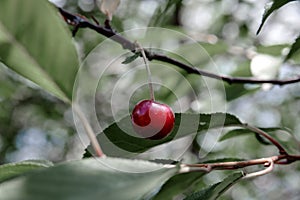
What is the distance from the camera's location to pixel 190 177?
19.9 inches

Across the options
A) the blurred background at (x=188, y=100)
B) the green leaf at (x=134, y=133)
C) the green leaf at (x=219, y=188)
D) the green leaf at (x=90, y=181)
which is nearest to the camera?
the green leaf at (x=90, y=181)

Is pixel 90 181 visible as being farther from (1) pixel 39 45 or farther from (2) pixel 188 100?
(2) pixel 188 100

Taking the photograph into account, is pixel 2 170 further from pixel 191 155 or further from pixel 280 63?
pixel 191 155

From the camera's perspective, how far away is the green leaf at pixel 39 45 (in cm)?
49

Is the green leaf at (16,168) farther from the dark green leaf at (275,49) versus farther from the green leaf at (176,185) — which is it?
the dark green leaf at (275,49)

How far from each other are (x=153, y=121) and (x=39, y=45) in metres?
0.22

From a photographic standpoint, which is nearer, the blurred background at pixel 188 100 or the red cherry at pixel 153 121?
the red cherry at pixel 153 121

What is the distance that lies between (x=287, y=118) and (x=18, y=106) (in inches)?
67.1

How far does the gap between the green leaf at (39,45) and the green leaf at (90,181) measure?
11 cm

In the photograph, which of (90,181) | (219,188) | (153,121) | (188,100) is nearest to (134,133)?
(153,121)

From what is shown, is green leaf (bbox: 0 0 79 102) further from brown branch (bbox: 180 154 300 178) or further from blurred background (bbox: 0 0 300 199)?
blurred background (bbox: 0 0 300 199)

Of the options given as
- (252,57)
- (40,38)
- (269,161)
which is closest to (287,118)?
(252,57)

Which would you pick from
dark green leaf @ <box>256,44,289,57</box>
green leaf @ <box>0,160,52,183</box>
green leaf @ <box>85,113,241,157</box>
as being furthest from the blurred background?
green leaf @ <box>0,160,52,183</box>

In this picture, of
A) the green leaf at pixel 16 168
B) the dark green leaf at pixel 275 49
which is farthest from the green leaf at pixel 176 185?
the dark green leaf at pixel 275 49
